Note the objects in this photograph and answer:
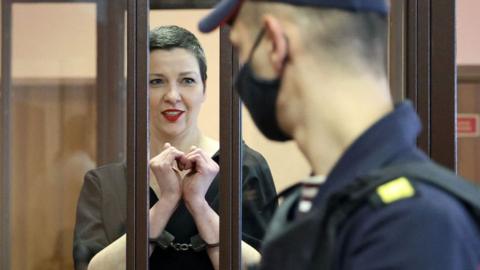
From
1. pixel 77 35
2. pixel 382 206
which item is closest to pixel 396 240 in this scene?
pixel 382 206

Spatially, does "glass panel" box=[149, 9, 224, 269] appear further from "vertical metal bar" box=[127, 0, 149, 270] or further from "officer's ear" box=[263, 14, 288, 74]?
"officer's ear" box=[263, 14, 288, 74]

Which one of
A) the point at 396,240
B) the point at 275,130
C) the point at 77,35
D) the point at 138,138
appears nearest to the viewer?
the point at 396,240

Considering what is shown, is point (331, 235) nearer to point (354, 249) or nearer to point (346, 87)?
point (354, 249)

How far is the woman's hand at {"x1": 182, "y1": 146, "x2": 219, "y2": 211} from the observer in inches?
68.0

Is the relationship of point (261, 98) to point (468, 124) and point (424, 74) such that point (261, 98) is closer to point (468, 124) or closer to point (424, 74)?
point (424, 74)

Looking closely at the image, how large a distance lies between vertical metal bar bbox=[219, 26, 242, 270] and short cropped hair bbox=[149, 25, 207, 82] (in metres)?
0.07

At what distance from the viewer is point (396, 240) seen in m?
0.65

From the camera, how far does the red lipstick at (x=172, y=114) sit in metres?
1.78

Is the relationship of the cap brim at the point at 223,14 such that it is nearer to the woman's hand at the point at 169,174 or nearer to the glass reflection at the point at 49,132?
the woman's hand at the point at 169,174

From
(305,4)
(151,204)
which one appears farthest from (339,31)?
(151,204)

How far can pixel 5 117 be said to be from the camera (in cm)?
190

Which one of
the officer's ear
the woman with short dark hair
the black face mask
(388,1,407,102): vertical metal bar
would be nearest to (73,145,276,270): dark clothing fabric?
the woman with short dark hair

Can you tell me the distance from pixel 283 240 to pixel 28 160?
1.36 meters

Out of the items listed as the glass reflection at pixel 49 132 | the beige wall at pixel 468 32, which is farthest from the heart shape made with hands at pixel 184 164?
the beige wall at pixel 468 32
